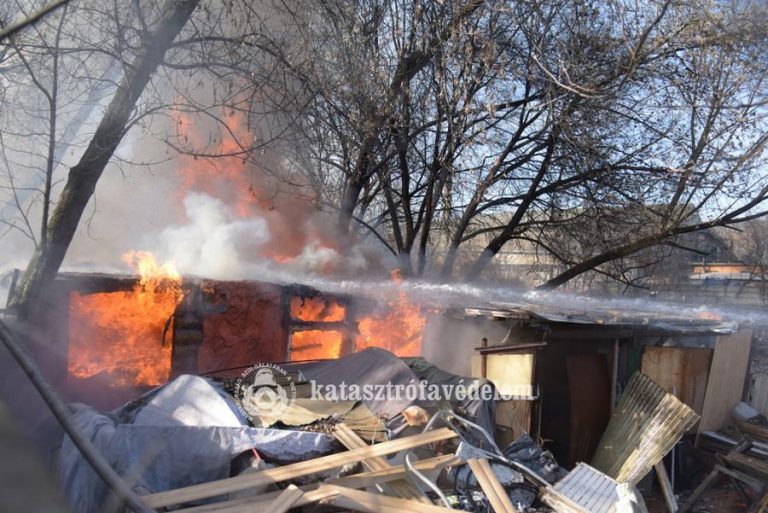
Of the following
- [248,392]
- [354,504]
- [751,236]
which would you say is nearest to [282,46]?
[248,392]

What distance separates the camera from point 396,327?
9969 mm

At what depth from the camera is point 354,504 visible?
392cm

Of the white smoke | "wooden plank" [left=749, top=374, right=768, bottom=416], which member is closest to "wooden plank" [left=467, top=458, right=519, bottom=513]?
the white smoke

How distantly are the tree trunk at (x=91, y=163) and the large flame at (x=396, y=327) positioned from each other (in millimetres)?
4930

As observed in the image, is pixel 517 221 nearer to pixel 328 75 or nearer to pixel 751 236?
pixel 328 75

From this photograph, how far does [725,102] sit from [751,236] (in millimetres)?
20739

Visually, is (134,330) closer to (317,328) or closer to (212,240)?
(317,328)

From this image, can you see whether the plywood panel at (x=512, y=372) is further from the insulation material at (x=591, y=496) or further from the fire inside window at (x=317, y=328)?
the fire inside window at (x=317, y=328)

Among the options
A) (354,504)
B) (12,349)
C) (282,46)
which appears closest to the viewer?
(12,349)

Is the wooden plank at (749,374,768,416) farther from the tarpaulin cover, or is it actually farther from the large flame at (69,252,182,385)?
the large flame at (69,252,182,385)

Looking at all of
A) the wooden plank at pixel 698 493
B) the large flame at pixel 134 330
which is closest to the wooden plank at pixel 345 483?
the large flame at pixel 134 330

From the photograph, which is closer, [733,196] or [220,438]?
[220,438]

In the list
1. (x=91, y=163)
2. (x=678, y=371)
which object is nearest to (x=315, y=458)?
(x=91, y=163)

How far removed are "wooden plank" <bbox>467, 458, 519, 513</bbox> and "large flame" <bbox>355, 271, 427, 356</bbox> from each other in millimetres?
4895
